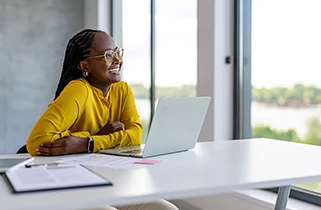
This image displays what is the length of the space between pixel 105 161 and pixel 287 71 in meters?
1.48

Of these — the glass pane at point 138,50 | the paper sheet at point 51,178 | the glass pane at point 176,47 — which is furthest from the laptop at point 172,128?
the glass pane at point 138,50

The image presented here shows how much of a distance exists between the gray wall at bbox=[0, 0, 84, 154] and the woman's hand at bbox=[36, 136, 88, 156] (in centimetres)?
293

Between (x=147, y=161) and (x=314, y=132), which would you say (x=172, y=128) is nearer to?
(x=147, y=161)

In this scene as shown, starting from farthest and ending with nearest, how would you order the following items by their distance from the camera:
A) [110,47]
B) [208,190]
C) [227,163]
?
[110,47] → [227,163] → [208,190]

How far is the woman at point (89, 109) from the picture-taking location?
1498 millimetres

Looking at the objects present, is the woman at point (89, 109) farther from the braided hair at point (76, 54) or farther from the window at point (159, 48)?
the window at point (159, 48)

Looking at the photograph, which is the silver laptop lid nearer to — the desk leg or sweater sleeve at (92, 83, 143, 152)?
sweater sleeve at (92, 83, 143, 152)

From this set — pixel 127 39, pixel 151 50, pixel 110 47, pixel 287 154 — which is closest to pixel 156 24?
pixel 151 50

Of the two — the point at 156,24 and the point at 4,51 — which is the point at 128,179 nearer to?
the point at 156,24

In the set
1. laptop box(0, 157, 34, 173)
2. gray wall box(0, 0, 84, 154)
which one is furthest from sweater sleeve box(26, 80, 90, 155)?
gray wall box(0, 0, 84, 154)

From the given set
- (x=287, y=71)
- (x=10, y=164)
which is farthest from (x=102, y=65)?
(x=287, y=71)

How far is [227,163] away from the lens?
130 centimetres

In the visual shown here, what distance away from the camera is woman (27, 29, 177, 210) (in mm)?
1498

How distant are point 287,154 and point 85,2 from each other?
140 inches
